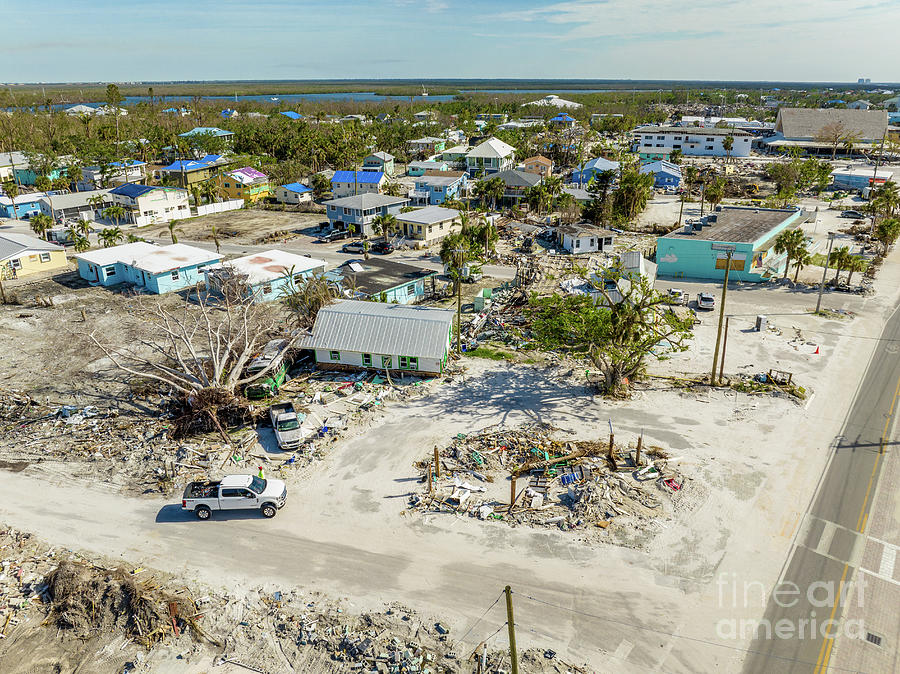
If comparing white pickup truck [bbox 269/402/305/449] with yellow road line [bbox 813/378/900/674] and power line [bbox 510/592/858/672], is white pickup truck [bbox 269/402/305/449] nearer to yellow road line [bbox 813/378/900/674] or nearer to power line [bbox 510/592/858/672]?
power line [bbox 510/592/858/672]

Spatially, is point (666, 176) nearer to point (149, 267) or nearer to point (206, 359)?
point (149, 267)

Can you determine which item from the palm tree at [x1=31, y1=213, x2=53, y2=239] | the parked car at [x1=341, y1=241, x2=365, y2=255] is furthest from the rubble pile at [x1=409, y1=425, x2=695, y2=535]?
the palm tree at [x1=31, y1=213, x2=53, y2=239]

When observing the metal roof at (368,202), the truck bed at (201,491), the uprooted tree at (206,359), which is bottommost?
the truck bed at (201,491)

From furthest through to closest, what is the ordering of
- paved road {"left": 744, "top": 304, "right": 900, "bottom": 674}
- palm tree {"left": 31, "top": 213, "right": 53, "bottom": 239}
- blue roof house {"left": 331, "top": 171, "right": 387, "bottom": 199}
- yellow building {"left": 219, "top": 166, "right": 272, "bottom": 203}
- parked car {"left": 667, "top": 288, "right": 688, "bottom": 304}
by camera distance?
yellow building {"left": 219, "top": 166, "right": 272, "bottom": 203} → blue roof house {"left": 331, "top": 171, "right": 387, "bottom": 199} → palm tree {"left": 31, "top": 213, "right": 53, "bottom": 239} → parked car {"left": 667, "top": 288, "right": 688, "bottom": 304} → paved road {"left": 744, "top": 304, "right": 900, "bottom": 674}

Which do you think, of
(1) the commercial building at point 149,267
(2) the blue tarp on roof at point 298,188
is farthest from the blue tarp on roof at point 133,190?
(1) the commercial building at point 149,267

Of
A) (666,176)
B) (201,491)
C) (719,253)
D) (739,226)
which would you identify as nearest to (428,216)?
(719,253)

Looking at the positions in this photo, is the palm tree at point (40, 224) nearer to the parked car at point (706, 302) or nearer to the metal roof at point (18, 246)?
the metal roof at point (18, 246)
